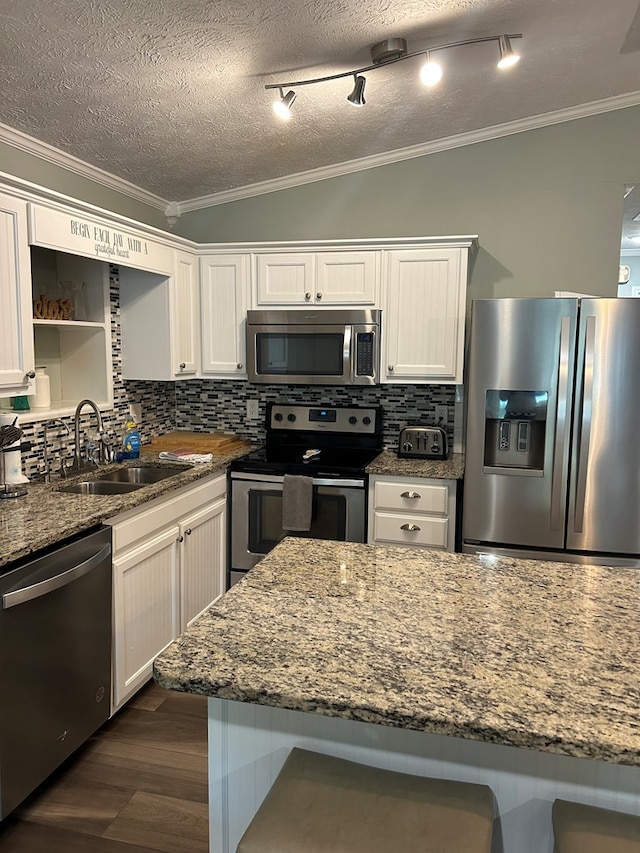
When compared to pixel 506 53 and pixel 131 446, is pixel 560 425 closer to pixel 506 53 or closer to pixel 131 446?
pixel 506 53

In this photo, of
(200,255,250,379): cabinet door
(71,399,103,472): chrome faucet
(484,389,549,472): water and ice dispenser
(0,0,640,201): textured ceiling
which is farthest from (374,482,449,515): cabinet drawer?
(0,0,640,201): textured ceiling

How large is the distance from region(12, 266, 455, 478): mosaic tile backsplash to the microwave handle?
0.40 m

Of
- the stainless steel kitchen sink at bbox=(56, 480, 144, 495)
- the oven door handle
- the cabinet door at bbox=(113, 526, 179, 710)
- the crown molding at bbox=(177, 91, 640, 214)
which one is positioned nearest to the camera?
the cabinet door at bbox=(113, 526, 179, 710)

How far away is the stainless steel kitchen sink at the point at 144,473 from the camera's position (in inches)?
125

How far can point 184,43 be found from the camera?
2191 mm

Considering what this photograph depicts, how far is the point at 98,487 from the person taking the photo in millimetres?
2984

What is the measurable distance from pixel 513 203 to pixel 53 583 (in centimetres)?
312

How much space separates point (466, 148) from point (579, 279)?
101 centimetres

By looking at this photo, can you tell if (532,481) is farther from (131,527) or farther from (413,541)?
(131,527)

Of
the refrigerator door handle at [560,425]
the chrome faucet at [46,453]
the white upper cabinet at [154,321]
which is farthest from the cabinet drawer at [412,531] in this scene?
the chrome faucet at [46,453]

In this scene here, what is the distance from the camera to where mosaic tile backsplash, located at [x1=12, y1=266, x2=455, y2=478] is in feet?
11.5

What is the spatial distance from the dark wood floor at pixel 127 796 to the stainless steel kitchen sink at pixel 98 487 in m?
0.98

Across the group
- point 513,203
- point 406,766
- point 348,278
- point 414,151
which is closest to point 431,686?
point 406,766

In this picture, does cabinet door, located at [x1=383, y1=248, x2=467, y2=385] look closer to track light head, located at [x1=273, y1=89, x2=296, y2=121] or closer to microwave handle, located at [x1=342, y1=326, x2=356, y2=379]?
microwave handle, located at [x1=342, y1=326, x2=356, y2=379]
